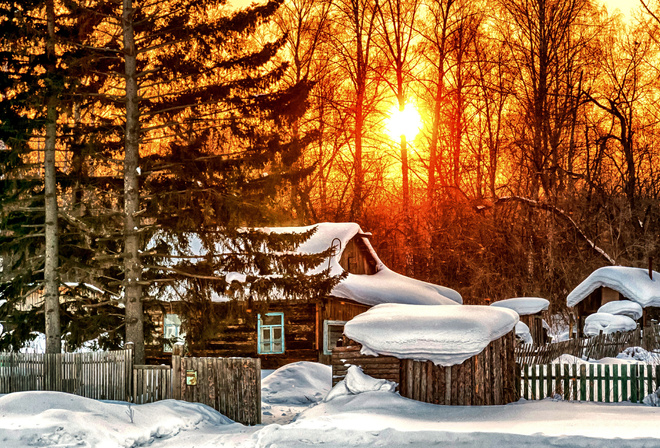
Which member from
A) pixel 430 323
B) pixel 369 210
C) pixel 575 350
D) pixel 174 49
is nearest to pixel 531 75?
pixel 369 210

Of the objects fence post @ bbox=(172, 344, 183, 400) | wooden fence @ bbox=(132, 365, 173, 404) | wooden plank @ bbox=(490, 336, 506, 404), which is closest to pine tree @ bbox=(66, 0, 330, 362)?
wooden fence @ bbox=(132, 365, 173, 404)

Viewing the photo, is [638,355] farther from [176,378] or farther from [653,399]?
[176,378]

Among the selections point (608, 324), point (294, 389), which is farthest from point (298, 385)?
point (608, 324)

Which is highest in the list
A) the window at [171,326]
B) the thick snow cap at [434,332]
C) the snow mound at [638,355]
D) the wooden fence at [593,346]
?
the thick snow cap at [434,332]

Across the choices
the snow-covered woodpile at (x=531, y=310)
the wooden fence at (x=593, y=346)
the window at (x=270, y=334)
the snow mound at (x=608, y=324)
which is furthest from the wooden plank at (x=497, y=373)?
the snow-covered woodpile at (x=531, y=310)

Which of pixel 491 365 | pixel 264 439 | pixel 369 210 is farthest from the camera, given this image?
pixel 369 210

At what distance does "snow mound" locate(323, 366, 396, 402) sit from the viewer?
16.8 m

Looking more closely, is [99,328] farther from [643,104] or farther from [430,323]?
[643,104]

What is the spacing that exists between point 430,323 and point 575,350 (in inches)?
485

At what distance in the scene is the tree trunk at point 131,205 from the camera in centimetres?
1900

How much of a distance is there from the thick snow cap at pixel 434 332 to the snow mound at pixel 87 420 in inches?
149

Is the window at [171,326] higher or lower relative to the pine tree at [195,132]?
lower

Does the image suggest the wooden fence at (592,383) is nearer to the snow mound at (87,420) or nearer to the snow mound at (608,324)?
the snow mound at (87,420)

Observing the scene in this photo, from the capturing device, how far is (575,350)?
26.7 meters
